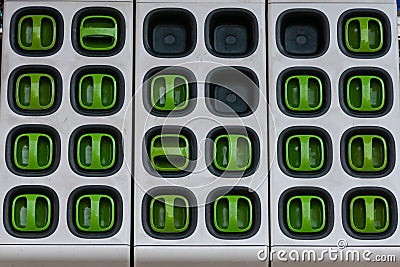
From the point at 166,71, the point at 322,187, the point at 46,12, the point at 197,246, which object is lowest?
the point at 197,246

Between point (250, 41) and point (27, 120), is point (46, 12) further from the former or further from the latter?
point (250, 41)

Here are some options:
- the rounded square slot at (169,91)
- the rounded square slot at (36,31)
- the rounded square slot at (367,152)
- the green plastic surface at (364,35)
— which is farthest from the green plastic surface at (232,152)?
the rounded square slot at (36,31)

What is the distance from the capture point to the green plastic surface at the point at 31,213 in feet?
4.88

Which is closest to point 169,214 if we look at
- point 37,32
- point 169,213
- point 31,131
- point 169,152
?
point 169,213

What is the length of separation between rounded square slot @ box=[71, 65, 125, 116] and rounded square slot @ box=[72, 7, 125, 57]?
0.04m

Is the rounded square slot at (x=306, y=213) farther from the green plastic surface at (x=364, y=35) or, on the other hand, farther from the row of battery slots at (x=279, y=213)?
the green plastic surface at (x=364, y=35)

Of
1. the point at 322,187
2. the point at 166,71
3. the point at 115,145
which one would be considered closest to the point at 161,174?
the point at 115,145

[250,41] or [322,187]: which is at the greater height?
[250,41]

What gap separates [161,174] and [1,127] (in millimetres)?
362

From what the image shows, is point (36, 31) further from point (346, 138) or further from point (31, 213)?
point (346, 138)

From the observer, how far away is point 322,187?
1.51 meters

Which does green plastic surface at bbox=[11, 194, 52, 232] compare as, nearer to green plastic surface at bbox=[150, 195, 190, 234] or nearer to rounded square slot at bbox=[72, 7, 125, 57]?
green plastic surface at bbox=[150, 195, 190, 234]

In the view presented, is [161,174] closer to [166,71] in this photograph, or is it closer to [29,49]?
[166,71]

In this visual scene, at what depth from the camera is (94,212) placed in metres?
1.49
